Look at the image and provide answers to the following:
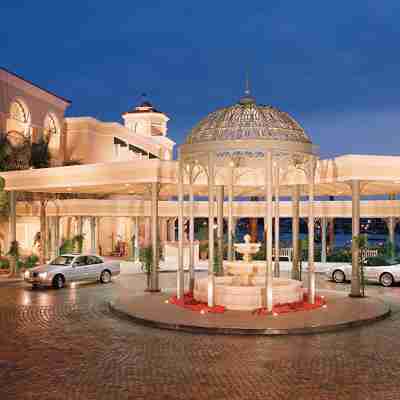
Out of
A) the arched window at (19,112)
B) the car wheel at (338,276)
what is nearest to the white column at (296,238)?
the car wheel at (338,276)

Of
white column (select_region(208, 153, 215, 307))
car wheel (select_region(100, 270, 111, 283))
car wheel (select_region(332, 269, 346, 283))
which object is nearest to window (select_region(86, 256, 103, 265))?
car wheel (select_region(100, 270, 111, 283))

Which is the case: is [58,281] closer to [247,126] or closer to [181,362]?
[247,126]

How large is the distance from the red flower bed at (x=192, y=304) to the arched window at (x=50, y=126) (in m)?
28.5

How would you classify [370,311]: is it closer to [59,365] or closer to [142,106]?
[59,365]

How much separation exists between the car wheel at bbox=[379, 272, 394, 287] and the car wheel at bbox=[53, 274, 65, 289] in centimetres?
1276

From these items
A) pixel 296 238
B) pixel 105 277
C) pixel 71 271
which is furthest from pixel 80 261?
pixel 296 238

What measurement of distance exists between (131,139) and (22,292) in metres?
36.4

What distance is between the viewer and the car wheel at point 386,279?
25.2m

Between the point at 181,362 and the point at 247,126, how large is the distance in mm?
8297

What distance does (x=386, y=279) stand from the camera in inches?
996

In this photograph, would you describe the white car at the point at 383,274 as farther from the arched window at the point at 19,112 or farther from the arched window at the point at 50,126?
the arched window at the point at 50,126

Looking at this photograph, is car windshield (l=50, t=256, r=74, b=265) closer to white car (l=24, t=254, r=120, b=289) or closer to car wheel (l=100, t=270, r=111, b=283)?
white car (l=24, t=254, r=120, b=289)

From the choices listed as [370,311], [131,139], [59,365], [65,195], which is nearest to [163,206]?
[65,195]

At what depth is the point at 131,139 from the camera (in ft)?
190
